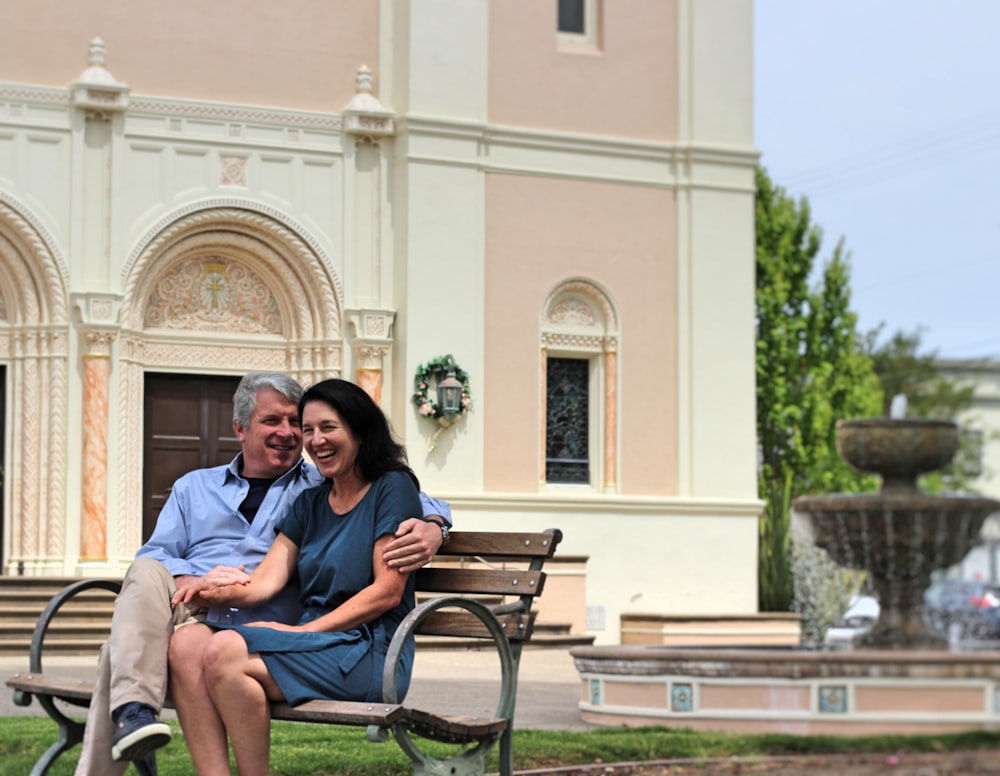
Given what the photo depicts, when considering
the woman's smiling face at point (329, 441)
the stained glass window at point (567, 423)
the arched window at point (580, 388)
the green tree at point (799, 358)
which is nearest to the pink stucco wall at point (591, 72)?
the arched window at point (580, 388)

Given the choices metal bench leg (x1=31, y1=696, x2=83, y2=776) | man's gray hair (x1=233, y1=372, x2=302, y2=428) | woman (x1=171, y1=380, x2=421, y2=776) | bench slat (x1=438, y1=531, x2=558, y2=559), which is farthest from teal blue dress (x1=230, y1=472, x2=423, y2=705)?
metal bench leg (x1=31, y1=696, x2=83, y2=776)

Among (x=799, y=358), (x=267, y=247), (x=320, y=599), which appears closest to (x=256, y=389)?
(x=320, y=599)

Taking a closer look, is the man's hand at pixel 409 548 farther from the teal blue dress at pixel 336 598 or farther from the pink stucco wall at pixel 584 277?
the pink stucco wall at pixel 584 277

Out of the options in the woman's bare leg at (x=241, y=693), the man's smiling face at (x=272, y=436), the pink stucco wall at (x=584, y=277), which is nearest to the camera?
the woman's bare leg at (x=241, y=693)

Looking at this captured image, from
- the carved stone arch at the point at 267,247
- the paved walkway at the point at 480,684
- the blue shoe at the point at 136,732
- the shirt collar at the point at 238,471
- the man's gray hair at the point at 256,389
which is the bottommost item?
the paved walkway at the point at 480,684

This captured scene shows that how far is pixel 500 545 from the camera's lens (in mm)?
5707

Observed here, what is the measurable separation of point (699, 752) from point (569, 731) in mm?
2580

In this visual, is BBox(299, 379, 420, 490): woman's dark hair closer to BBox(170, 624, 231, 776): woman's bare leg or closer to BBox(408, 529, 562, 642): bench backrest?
BBox(408, 529, 562, 642): bench backrest

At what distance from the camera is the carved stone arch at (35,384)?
1733cm

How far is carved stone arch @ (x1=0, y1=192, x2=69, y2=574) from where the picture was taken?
682 inches

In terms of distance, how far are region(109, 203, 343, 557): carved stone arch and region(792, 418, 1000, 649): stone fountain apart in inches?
535

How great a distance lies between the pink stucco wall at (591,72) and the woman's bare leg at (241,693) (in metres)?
14.6

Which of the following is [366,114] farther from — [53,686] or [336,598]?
[336,598]

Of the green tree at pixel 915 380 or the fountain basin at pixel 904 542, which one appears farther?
the green tree at pixel 915 380
